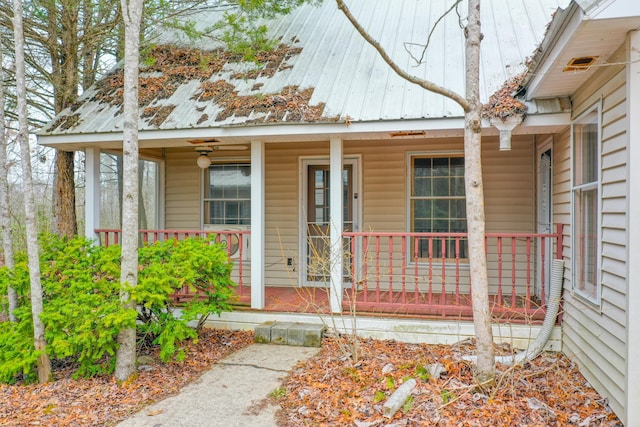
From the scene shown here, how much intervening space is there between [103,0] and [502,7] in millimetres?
6170

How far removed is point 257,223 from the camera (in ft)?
18.8

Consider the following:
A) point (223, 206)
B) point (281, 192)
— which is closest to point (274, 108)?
point (281, 192)

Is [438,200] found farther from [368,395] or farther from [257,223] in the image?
[368,395]

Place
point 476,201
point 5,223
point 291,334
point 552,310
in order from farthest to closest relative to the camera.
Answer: point 291,334, point 5,223, point 552,310, point 476,201

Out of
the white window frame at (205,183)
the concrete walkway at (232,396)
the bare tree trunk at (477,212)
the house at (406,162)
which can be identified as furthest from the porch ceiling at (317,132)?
the concrete walkway at (232,396)

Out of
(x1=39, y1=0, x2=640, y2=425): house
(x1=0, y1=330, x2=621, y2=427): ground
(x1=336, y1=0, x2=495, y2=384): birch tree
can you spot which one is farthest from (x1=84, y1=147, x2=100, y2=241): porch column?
(x1=336, y1=0, x2=495, y2=384): birch tree

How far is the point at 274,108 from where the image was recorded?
18.2 ft

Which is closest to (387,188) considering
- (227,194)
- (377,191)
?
(377,191)

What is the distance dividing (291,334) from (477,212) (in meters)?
2.68

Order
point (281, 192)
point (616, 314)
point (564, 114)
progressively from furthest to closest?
point (281, 192), point (564, 114), point (616, 314)

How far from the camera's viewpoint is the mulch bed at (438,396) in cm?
326

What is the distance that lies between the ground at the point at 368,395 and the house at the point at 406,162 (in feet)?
1.15

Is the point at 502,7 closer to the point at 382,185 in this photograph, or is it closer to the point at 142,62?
the point at 382,185

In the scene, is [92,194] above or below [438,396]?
above
